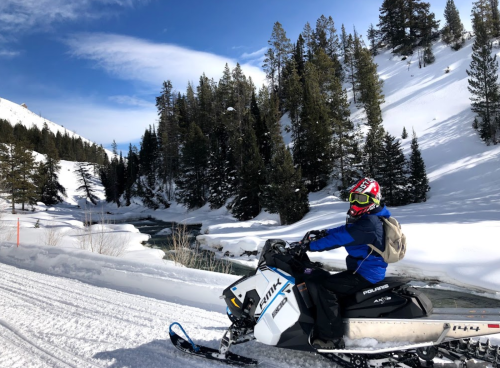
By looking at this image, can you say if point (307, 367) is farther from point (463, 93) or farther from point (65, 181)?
point (65, 181)

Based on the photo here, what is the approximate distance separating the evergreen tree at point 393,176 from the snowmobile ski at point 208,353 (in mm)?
24859

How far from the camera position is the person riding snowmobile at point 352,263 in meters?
2.90

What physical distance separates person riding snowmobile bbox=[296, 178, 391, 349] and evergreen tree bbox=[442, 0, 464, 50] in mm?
56418

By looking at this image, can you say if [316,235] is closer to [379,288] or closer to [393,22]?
[379,288]

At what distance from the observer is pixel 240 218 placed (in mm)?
30766

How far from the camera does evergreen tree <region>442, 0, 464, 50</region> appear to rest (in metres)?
47.8

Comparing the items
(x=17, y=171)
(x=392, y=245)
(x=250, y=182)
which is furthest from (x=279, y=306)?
(x=17, y=171)

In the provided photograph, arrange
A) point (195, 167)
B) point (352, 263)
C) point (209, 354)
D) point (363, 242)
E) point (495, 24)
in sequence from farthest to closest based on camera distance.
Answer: point (495, 24), point (195, 167), point (209, 354), point (352, 263), point (363, 242)

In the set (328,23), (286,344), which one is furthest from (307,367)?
(328,23)

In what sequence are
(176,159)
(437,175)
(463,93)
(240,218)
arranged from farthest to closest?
(176,159), (463,93), (240,218), (437,175)

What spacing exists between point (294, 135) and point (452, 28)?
33.8m

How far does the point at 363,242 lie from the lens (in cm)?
287

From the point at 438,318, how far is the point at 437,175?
28697mm

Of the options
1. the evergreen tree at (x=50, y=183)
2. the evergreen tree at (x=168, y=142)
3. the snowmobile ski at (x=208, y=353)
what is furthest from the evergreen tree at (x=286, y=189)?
the evergreen tree at (x=50, y=183)
